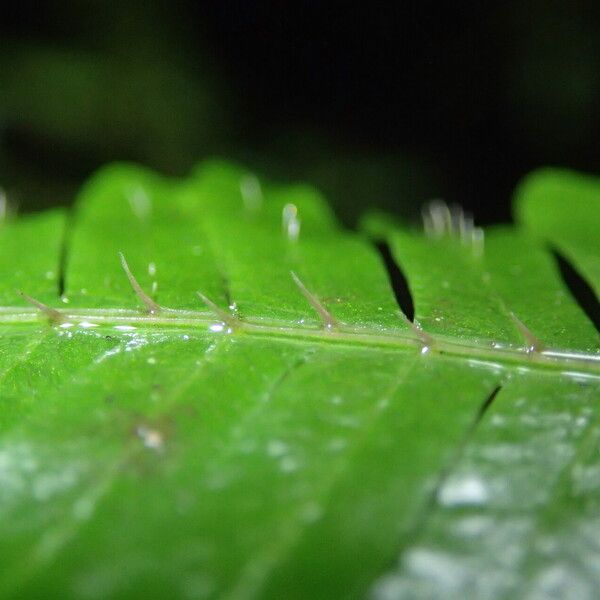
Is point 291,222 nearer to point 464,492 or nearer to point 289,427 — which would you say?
point 289,427

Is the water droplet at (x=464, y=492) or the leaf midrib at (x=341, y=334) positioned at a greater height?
the leaf midrib at (x=341, y=334)

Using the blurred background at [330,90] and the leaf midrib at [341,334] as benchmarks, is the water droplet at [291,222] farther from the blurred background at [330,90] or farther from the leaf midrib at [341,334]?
the blurred background at [330,90]

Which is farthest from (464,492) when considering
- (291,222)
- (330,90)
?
(330,90)

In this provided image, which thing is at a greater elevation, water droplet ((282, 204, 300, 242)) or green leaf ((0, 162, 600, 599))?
water droplet ((282, 204, 300, 242))

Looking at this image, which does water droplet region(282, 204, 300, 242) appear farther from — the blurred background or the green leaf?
the blurred background

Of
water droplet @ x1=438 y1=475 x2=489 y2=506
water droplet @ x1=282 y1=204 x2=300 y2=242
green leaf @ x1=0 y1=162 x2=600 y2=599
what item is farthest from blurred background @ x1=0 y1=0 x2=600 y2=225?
water droplet @ x1=438 y1=475 x2=489 y2=506

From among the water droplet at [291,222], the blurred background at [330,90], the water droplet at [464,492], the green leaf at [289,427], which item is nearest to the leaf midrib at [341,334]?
the green leaf at [289,427]
